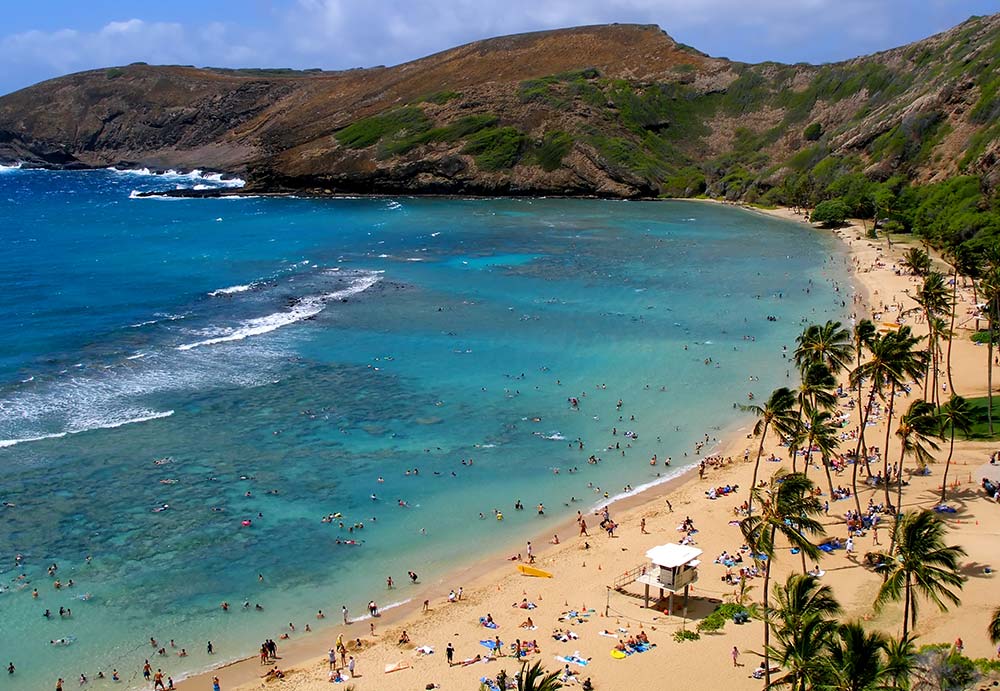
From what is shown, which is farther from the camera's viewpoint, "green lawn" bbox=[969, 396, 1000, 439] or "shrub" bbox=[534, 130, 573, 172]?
"shrub" bbox=[534, 130, 573, 172]

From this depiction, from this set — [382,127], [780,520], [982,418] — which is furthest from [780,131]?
[780,520]

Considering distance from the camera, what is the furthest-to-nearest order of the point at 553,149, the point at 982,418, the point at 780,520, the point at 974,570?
the point at 553,149
the point at 982,418
the point at 974,570
the point at 780,520

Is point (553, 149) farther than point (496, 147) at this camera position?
No

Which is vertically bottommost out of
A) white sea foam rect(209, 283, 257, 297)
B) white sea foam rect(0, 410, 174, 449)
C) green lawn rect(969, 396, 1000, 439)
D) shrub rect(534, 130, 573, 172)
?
white sea foam rect(0, 410, 174, 449)

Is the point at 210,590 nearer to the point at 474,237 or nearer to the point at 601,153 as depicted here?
the point at 474,237

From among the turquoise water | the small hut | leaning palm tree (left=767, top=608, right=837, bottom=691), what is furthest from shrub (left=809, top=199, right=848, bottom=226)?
leaning palm tree (left=767, top=608, right=837, bottom=691)

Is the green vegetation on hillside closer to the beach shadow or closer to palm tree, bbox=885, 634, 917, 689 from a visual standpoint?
the beach shadow

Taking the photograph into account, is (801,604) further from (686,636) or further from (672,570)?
(672,570)

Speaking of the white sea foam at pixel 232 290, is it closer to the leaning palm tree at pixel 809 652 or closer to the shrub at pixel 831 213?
the leaning palm tree at pixel 809 652
